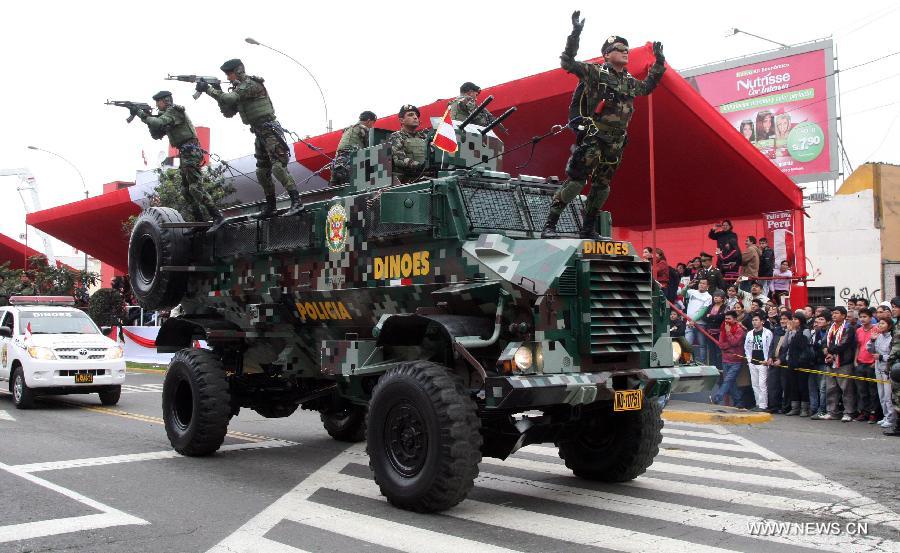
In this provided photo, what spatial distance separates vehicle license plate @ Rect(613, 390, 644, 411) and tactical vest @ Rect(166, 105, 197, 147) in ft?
24.6

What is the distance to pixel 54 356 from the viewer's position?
15.9 m

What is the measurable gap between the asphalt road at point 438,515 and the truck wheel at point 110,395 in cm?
417

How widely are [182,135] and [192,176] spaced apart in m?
0.59

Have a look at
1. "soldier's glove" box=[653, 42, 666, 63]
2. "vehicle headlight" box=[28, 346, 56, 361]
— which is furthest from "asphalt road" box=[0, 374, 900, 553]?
"soldier's glove" box=[653, 42, 666, 63]

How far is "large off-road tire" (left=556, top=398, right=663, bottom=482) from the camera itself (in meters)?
8.39

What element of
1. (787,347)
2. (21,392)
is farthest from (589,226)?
(21,392)

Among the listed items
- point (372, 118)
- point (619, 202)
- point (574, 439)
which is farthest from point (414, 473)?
point (619, 202)

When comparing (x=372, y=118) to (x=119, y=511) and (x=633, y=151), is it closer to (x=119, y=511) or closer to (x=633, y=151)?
(x=119, y=511)

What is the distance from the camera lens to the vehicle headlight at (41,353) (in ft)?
52.1

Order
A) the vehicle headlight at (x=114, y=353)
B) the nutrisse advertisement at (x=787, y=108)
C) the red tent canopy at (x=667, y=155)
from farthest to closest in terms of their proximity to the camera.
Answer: the nutrisse advertisement at (x=787, y=108) < the red tent canopy at (x=667, y=155) < the vehicle headlight at (x=114, y=353)

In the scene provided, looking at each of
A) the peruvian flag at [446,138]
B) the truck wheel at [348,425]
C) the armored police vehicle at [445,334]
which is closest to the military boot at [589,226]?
the armored police vehicle at [445,334]

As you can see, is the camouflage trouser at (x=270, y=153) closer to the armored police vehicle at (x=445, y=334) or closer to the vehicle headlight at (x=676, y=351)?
the armored police vehicle at (x=445, y=334)

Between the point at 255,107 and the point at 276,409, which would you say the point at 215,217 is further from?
the point at 276,409

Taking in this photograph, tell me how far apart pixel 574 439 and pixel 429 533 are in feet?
8.33
